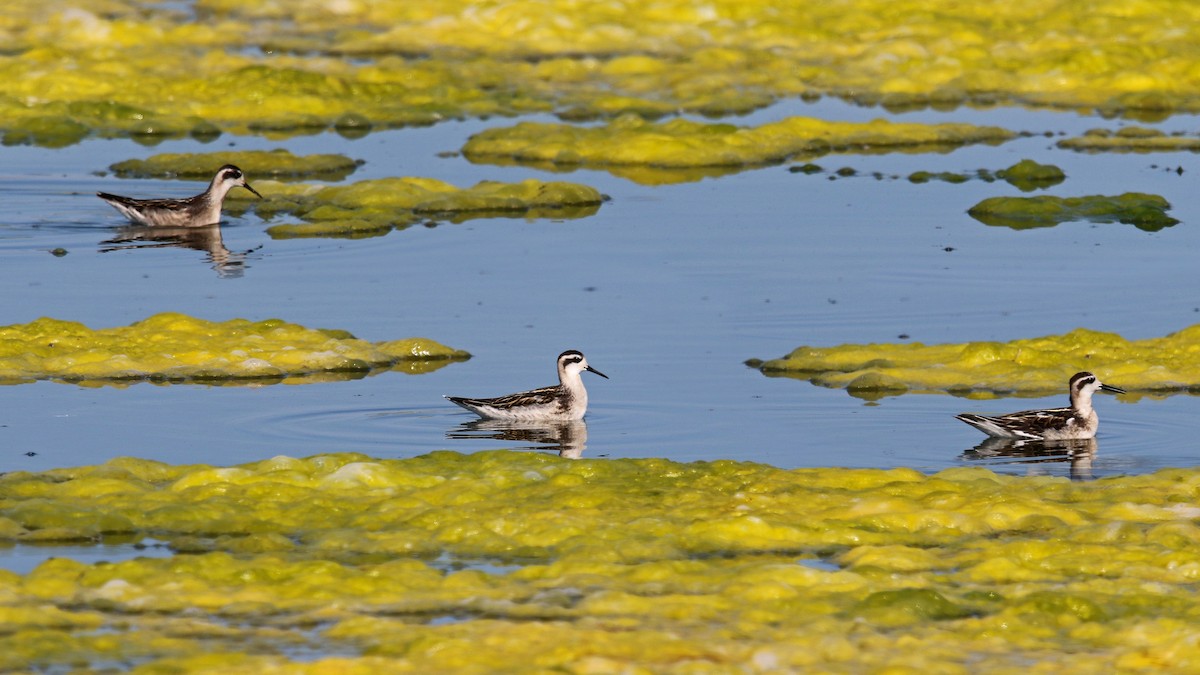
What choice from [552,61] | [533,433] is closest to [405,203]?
[533,433]

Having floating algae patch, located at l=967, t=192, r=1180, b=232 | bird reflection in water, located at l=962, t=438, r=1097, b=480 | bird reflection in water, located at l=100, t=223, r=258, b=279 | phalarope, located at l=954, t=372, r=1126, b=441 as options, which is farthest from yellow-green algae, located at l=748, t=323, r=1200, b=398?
bird reflection in water, located at l=100, t=223, r=258, b=279

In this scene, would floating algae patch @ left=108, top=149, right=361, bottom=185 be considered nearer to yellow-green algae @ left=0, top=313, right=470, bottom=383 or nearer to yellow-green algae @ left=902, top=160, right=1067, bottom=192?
yellow-green algae @ left=902, top=160, right=1067, bottom=192

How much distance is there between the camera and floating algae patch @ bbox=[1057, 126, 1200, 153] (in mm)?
25234

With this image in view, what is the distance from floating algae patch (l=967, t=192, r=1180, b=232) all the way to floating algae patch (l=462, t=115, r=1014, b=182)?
160 inches

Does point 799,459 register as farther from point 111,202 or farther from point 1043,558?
point 111,202

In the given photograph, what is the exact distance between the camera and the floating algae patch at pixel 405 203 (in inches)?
826

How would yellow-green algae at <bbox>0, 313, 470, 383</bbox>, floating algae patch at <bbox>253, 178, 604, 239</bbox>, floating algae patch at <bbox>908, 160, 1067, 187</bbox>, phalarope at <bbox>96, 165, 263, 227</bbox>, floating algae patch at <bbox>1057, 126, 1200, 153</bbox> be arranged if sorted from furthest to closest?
floating algae patch at <bbox>1057, 126, 1200, 153</bbox>, floating algae patch at <bbox>908, 160, 1067, 187</bbox>, phalarope at <bbox>96, 165, 263, 227</bbox>, floating algae patch at <bbox>253, 178, 604, 239</bbox>, yellow-green algae at <bbox>0, 313, 470, 383</bbox>

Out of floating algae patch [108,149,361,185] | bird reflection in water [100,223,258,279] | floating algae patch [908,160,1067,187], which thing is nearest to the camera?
bird reflection in water [100,223,258,279]

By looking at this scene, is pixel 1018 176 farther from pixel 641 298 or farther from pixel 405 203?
pixel 641 298

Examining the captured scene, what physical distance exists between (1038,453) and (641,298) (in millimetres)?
4926

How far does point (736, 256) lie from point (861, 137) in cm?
735

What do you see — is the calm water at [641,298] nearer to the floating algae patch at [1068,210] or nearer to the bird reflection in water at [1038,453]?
the bird reflection in water at [1038,453]

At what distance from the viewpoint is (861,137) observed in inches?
1025

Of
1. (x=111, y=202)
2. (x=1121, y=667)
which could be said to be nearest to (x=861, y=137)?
(x=111, y=202)
